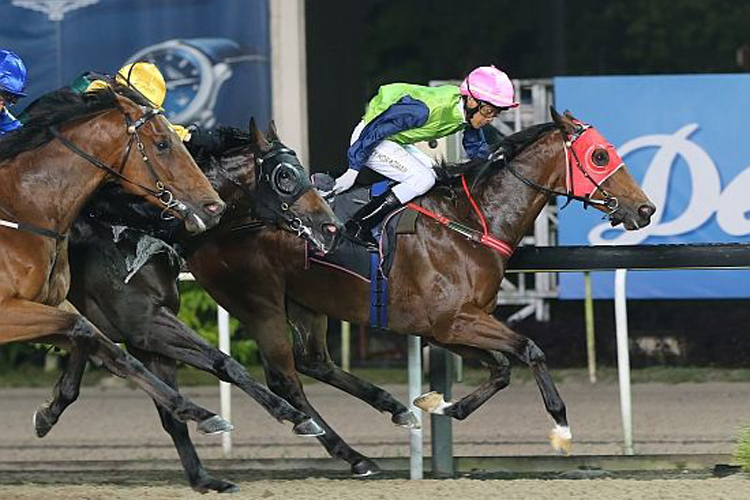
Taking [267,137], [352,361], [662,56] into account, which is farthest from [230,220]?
[662,56]

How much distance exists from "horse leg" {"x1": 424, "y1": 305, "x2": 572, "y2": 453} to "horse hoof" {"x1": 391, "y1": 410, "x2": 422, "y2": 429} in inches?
13.8

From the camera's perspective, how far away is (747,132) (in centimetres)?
1089

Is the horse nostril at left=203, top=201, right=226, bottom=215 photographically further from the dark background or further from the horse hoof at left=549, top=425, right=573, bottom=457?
the dark background

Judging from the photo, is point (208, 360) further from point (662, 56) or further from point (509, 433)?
point (662, 56)

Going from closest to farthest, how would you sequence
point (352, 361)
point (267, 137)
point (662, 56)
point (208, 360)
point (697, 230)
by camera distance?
point (208, 360), point (267, 137), point (697, 230), point (352, 361), point (662, 56)

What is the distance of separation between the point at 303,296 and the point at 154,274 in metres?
0.83

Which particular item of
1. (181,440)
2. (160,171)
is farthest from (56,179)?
(181,440)

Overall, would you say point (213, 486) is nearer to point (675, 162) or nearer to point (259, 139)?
point (259, 139)

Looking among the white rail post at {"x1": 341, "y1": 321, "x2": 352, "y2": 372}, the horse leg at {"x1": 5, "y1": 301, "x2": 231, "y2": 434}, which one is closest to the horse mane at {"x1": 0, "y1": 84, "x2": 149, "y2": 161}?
the horse leg at {"x1": 5, "y1": 301, "x2": 231, "y2": 434}

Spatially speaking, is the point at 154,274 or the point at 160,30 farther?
the point at 160,30

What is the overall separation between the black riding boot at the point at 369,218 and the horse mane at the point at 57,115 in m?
1.24

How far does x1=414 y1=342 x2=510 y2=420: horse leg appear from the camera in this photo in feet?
24.1

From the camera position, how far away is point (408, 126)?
7.55 metres

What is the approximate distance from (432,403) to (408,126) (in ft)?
3.78
